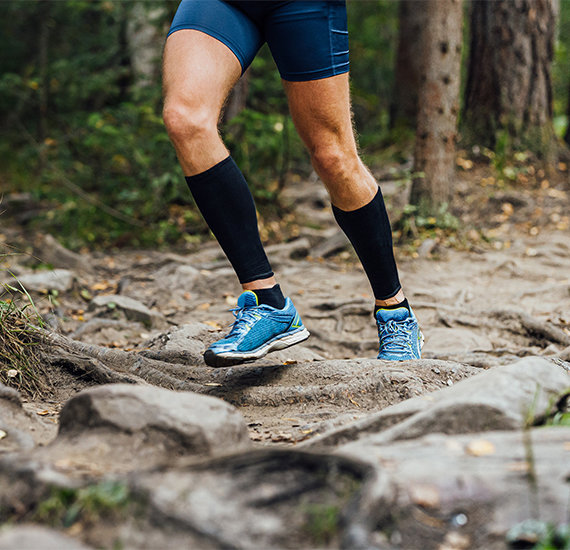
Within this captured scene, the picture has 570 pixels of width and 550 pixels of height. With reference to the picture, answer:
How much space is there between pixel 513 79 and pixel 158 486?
22.6ft

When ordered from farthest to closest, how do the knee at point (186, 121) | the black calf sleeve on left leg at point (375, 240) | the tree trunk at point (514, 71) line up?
1. the tree trunk at point (514, 71)
2. the black calf sleeve on left leg at point (375, 240)
3. the knee at point (186, 121)

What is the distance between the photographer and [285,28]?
241cm

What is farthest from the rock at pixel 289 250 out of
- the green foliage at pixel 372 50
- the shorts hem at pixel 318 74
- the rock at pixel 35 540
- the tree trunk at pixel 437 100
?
the green foliage at pixel 372 50

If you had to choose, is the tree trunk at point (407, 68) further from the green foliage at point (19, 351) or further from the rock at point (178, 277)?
the green foliage at point (19, 351)

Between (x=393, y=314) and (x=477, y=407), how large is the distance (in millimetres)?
1188

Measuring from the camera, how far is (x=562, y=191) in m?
6.84

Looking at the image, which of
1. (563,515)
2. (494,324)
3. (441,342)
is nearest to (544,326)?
(494,324)

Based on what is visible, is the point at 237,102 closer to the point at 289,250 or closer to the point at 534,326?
the point at 289,250

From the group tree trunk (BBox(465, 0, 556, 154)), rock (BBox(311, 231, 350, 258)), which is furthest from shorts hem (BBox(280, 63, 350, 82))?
tree trunk (BBox(465, 0, 556, 154))

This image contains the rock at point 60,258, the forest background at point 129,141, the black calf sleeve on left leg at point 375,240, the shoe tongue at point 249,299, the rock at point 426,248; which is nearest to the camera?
the shoe tongue at point 249,299

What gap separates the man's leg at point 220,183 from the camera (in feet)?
7.48

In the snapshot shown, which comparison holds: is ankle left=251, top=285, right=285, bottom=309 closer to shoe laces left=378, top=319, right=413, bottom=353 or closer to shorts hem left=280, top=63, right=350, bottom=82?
shoe laces left=378, top=319, right=413, bottom=353

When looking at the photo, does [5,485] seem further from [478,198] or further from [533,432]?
[478,198]

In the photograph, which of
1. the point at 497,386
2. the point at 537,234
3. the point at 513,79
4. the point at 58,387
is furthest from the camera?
the point at 513,79
